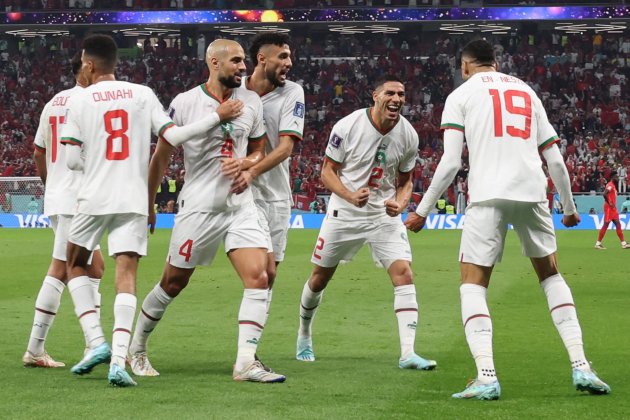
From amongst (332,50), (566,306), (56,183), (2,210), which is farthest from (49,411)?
(332,50)

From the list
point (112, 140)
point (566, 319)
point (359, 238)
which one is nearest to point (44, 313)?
point (112, 140)

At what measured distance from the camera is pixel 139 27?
171 ft

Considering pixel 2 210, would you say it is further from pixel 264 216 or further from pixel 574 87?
pixel 264 216

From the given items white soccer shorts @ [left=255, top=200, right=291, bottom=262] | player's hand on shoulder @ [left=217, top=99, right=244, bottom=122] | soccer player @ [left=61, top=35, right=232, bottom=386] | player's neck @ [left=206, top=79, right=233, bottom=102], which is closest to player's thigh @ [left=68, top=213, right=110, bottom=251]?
soccer player @ [left=61, top=35, right=232, bottom=386]

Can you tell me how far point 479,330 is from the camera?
6836 millimetres

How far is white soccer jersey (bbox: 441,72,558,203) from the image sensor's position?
22.7 ft

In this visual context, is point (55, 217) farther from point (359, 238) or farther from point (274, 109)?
point (359, 238)

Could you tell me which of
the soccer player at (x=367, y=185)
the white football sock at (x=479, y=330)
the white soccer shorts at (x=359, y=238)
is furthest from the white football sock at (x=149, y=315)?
the white football sock at (x=479, y=330)

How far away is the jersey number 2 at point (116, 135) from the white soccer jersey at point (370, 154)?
213 cm

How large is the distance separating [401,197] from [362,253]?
14407mm

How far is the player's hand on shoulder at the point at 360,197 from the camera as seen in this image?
845 cm

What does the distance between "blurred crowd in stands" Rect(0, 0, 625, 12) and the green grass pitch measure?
109ft

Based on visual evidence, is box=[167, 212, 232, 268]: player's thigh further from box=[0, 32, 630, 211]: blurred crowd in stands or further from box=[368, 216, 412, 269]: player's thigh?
box=[0, 32, 630, 211]: blurred crowd in stands

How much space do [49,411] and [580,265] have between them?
15324 mm
